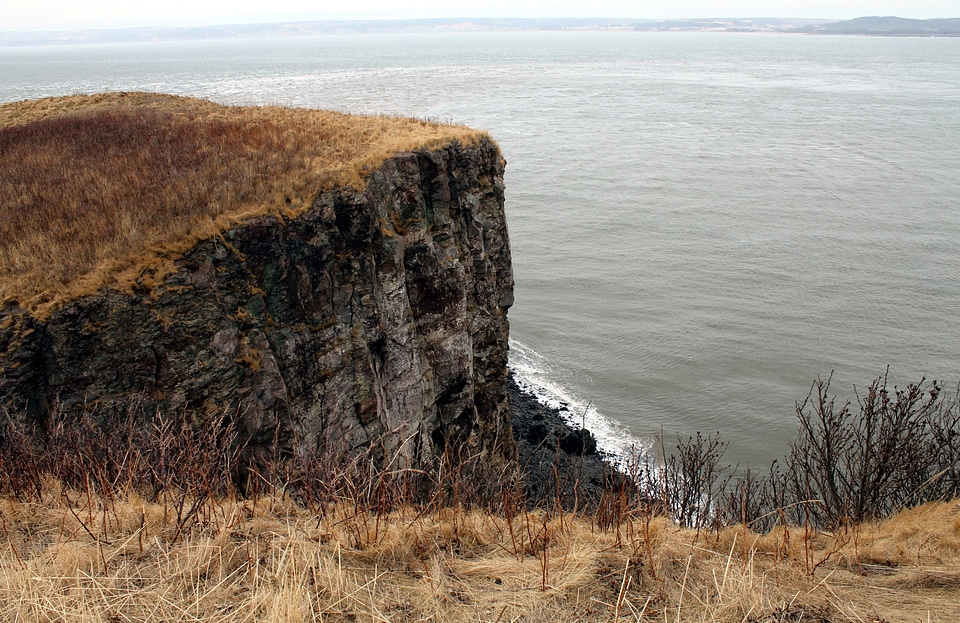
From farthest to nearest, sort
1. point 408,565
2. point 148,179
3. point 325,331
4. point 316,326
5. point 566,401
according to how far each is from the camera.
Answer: point 566,401 → point 148,179 → point 325,331 → point 316,326 → point 408,565

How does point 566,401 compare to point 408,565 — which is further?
point 566,401

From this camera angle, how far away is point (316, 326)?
17641 millimetres

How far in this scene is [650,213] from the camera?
182 feet

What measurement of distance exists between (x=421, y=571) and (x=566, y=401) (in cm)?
2798

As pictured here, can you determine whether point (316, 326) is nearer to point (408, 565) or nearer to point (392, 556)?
point (392, 556)

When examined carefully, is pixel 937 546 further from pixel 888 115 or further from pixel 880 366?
pixel 888 115

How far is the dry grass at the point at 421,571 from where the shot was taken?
245 inches

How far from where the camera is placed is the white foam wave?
30516 millimetres

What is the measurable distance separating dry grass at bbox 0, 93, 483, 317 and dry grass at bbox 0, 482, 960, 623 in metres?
8.25

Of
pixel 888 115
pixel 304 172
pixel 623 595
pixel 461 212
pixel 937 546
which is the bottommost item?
pixel 937 546

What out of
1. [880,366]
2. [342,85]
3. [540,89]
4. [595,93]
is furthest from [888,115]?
[342,85]

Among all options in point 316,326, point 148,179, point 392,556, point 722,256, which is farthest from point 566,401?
point 392,556

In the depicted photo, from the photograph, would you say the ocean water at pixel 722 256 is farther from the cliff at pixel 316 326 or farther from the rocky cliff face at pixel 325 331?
the cliff at pixel 316 326

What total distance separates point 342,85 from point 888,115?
89285mm
